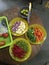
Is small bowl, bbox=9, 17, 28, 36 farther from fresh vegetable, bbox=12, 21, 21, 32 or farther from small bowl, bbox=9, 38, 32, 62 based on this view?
small bowl, bbox=9, 38, 32, 62

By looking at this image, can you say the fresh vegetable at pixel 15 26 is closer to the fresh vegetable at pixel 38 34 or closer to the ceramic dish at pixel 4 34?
the ceramic dish at pixel 4 34

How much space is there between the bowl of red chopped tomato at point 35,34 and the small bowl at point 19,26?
7cm

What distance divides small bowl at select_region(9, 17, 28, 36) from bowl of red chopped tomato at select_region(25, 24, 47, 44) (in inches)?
2.7

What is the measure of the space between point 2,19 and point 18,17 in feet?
0.72

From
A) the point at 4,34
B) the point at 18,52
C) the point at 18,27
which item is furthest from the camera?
the point at 18,27

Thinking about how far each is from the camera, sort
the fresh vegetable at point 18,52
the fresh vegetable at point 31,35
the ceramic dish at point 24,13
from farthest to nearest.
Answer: the ceramic dish at point 24,13 → the fresh vegetable at point 31,35 → the fresh vegetable at point 18,52

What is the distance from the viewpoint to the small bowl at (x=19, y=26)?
230 cm

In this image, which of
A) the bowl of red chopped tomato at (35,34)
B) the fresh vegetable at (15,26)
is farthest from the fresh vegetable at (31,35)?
the fresh vegetable at (15,26)

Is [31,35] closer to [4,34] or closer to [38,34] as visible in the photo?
[38,34]

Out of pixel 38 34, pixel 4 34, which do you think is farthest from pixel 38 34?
pixel 4 34

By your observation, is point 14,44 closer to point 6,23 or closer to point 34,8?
point 6,23

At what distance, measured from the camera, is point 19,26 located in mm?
2359

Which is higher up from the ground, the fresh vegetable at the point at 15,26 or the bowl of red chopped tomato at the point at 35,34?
the fresh vegetable at the point at 15,26

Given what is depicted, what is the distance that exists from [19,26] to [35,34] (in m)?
0.24
